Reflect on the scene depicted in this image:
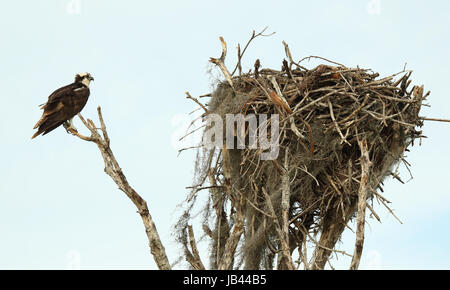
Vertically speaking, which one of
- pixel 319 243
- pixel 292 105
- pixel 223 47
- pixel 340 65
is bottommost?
pixel 319 243

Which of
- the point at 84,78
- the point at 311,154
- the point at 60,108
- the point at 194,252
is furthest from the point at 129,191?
the point at 84,78

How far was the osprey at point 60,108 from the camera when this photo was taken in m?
8.23

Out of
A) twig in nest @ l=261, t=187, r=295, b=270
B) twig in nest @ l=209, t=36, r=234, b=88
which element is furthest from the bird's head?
twig in nest @ l=261, t=187, r=295, b=270

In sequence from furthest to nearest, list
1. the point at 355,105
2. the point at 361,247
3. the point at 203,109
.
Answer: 1. the point at 203,109
2. the point at 355,105
3. the point at 361,247

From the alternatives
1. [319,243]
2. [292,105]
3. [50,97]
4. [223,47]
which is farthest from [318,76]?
[50,97]

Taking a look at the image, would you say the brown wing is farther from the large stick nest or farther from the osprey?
the large stick nest

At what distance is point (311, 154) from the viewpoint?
8.05 m

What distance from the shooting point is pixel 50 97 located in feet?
28.1

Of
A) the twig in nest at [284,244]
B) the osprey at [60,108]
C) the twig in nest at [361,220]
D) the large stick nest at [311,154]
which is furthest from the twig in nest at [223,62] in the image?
the twig in nest at [361,220]

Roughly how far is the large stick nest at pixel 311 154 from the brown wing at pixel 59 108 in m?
1.86
